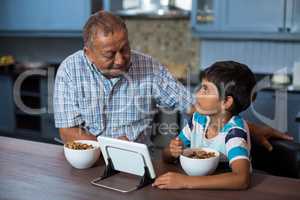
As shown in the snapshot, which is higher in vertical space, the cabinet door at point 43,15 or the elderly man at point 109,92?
the cabinet door at point 43,15

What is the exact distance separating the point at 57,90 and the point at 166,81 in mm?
538

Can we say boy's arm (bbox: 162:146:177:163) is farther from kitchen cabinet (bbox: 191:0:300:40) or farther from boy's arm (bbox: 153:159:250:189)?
kitchen cabinet (bbox: 191:0:300:40)

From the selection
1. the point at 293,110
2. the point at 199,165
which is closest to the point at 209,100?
the point at 199,165

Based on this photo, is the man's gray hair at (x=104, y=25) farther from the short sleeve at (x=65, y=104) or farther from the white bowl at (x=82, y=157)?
the white bowl at (x=82, y=157)

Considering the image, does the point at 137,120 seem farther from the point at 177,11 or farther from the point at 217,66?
the point at 177,11

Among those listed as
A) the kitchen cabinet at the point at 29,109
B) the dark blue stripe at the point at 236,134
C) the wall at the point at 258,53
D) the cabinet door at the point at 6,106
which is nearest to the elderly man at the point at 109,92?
the dark blue stripe at the point at 236,134

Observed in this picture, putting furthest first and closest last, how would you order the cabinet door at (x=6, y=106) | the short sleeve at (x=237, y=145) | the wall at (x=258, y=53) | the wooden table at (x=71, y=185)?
the cabinet door at (x=6, y=106) → the wall at (x=258, y=53) → the short sleeve at (x=237, y=145) → the wooden table at (x=71, y=185)

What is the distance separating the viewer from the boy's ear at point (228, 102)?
1.67m

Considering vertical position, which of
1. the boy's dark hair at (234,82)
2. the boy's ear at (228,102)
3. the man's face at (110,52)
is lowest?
the boy's ear at (228,102)

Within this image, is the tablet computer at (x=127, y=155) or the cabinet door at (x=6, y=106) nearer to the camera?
the tablet computer at (x=127, y=155)

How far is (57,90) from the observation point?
2.16m

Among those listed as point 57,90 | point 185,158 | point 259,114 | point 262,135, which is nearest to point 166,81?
point 57,90

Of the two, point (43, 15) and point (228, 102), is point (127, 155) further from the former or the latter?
point (43, 15)

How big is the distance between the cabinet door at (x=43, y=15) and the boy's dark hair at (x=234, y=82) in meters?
3.15
